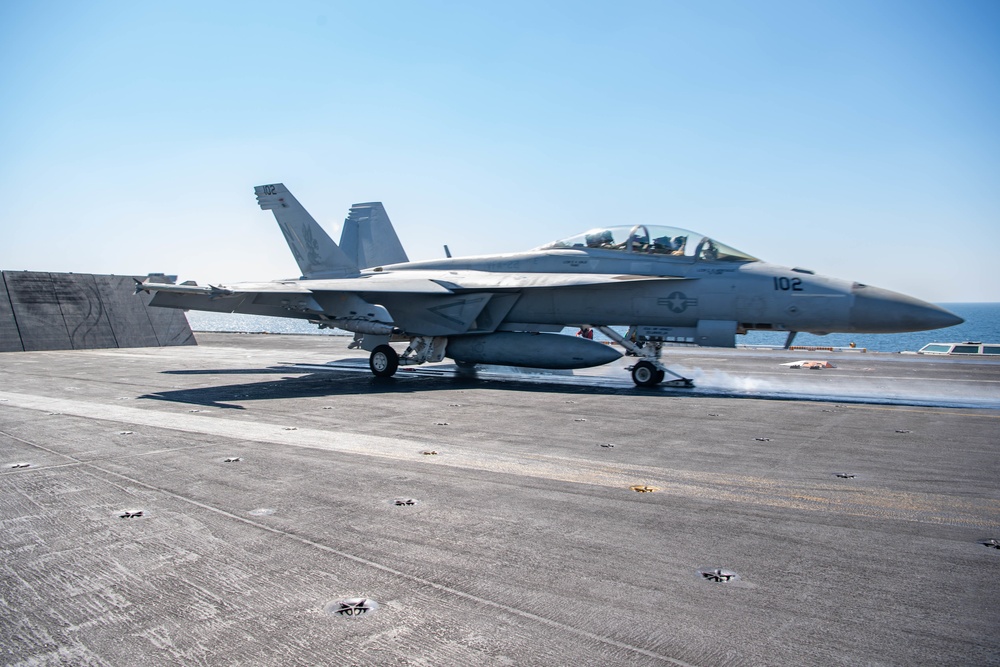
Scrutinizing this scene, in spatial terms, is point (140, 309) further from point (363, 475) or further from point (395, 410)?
point (363, 475)

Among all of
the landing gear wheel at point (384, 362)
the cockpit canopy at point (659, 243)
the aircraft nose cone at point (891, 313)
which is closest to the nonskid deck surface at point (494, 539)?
the aircraft nose cone at point (891, 313)

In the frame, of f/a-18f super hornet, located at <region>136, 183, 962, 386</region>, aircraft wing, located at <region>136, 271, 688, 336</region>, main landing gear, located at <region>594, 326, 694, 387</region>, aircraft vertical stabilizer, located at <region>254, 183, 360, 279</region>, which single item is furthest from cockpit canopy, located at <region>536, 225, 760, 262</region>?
aircraft vertical stabilizer, located at <region>254, 183, 360, 279</region>

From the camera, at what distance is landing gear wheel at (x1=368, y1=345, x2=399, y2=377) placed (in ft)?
49.8

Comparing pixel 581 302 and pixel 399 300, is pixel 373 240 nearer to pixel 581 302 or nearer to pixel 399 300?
pixel 399 300

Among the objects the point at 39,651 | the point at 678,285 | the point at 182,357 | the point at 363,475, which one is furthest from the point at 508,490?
the point at 182,357

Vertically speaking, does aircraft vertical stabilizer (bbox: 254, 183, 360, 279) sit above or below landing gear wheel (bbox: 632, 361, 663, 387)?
above

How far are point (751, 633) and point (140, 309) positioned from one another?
30.8 meters

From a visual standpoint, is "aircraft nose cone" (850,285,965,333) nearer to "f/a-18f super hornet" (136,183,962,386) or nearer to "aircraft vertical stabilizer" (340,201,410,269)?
"f/a-18f super hornet" (136,183,962,386)

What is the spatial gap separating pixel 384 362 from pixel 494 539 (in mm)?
11377

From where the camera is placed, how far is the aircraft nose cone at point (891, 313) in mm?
11148

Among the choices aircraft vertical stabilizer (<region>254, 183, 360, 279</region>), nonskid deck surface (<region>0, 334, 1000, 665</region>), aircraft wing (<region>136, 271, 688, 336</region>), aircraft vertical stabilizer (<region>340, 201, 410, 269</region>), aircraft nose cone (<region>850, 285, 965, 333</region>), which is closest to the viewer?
nonskid deck surface (<region>0, 334, 1000, 665</region>)

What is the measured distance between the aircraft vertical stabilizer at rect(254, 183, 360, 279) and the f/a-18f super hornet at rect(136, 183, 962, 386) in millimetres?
3179

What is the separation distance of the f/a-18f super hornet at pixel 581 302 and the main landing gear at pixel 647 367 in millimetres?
22

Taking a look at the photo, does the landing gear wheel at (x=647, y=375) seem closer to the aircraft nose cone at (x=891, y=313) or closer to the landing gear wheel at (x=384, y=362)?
the aircraft nose cone at (x=891, y=313)
